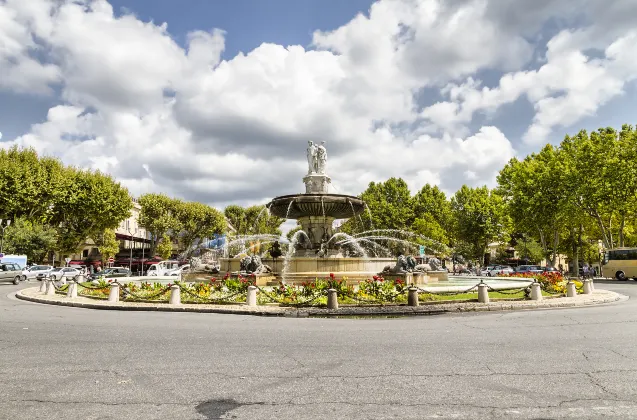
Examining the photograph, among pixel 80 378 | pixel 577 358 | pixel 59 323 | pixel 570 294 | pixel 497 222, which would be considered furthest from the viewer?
pixel 497 222

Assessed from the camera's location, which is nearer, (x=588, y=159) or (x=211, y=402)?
(x=211, y=402)

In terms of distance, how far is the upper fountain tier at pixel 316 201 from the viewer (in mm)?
24422

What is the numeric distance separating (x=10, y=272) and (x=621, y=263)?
51.0 m

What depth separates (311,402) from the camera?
4965mm

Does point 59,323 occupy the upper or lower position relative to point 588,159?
lower

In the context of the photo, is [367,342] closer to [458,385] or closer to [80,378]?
[458,385]

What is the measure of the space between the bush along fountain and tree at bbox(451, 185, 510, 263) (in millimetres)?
32119

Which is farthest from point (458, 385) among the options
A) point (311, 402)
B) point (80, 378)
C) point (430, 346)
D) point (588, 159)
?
point (588, 159)

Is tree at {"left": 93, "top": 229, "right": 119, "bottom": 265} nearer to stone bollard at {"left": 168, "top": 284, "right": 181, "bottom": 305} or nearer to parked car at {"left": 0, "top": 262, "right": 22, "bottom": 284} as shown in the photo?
parked car at {"left": 0, "top": 262, "right": 22, "bottom": 284}

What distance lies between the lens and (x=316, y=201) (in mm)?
24500

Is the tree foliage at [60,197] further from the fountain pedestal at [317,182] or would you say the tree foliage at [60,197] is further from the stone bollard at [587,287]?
the stone bollard at [587,287]

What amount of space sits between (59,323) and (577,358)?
38.9 ft

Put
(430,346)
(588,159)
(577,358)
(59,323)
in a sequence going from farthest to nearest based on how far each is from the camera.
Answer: (588,159), (59,323), (430,346), (577,358)

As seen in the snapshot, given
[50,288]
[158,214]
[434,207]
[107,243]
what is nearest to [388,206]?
[434,207]
